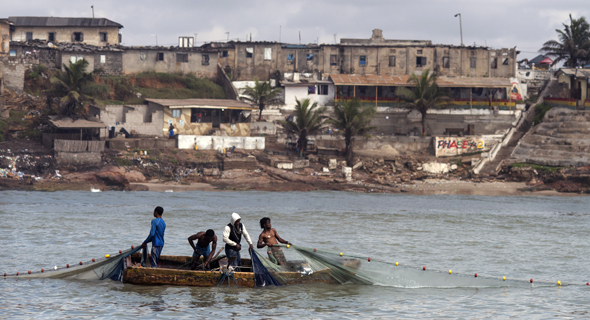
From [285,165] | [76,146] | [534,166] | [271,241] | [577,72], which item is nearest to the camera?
[271,241]

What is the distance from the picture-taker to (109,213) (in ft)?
107

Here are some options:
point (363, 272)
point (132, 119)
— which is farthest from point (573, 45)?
point (363, 272)

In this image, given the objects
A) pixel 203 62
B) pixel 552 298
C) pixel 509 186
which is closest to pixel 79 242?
pixel 552 298

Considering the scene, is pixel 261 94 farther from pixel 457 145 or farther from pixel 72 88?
pixel 457 145

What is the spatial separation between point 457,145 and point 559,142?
7.38 meters

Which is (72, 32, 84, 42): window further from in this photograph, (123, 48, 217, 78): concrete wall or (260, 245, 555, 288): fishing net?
(260, 245, 555, 288): fishing net

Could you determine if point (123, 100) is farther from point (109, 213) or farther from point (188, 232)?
point (188, 232)

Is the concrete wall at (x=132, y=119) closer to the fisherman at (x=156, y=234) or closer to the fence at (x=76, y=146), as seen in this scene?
the fence at (x=76, y=146)

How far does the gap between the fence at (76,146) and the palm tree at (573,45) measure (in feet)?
136

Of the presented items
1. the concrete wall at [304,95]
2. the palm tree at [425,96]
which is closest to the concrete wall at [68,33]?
the concrete wall at [304,95]

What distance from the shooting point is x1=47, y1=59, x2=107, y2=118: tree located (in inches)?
1806

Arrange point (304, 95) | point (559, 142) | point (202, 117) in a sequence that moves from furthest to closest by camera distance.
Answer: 1. point (304, 95)
2. point (202, 117)
3. point (559, 142)

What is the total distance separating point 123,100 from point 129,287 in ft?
132

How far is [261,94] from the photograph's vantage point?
5450 cm
